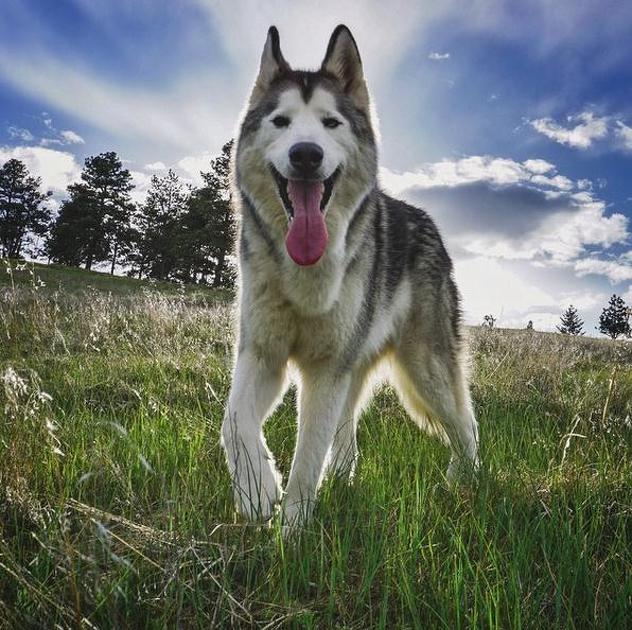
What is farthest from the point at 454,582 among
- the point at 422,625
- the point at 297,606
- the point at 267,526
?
the point at 267,526

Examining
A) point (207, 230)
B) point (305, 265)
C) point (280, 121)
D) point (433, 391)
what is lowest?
point (433, 391)

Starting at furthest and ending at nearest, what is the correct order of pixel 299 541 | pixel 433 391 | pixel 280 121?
pixel 433 391 < pixel 280 121 < pixel 299 541

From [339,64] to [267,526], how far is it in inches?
108

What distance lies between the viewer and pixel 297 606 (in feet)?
5.49

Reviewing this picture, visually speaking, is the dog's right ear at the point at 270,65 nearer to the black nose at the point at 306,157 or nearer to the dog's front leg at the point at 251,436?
the black nose at the point at 306,157

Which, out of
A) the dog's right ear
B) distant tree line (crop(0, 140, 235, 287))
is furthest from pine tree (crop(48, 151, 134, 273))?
the dog's right ear

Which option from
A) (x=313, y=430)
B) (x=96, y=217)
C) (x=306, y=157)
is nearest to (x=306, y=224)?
(x=306, y=157)

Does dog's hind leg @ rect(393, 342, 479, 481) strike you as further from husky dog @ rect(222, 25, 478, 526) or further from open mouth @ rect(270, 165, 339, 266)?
open mouth @ rect(270, 165, 339, 266)

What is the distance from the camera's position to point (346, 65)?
344cm

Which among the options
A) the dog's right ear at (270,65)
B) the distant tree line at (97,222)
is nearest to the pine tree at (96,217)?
the distant tree line at (97,222)

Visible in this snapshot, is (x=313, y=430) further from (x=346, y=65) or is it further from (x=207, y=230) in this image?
(x=207, y=230)

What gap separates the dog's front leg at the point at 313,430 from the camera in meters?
2.67

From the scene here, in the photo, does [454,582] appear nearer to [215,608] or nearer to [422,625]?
[422,625]

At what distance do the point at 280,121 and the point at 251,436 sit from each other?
1.74 meters
